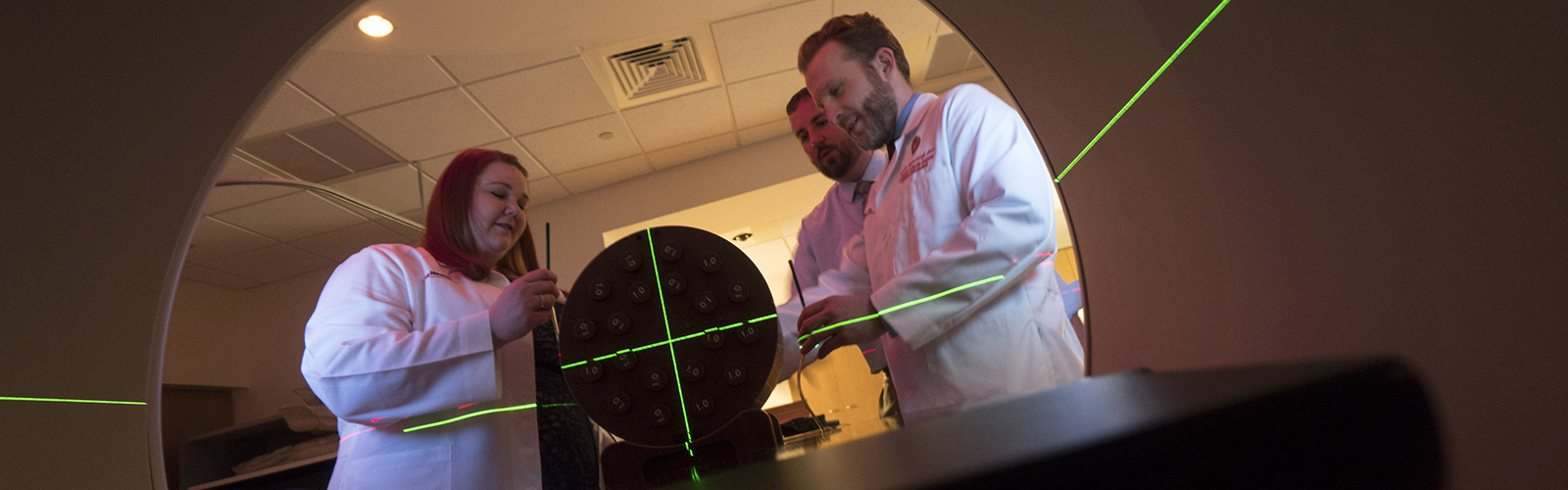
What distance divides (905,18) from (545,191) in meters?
0.47

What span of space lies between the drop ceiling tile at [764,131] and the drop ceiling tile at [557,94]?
0.16 metres

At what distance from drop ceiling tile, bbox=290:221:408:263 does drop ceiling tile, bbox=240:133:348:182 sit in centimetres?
8

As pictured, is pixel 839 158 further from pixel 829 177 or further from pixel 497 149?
pixel 497 149

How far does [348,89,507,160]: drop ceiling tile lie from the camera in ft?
3.14

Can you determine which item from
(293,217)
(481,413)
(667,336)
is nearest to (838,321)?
(667,336)

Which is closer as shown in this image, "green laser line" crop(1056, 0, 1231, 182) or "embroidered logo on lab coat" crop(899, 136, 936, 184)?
"green laser line" crop(1056, 0, 1231, 182)

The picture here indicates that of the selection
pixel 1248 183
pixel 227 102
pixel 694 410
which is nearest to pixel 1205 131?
pixel 1248 183

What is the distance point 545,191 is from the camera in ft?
2.94

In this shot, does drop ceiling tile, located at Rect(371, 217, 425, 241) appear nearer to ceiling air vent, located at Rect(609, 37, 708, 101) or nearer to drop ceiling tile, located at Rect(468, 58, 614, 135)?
drop ceiling tile, located at Rect(468, 58, 614, 135)

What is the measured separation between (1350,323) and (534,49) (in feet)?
2.49

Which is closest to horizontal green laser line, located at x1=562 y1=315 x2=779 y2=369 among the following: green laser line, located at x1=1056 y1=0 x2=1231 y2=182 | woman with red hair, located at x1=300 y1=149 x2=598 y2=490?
woman with red hair, located at x1=300 y1=149 x2=598 y2=490

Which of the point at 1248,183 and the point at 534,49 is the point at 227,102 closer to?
the point at 534,49

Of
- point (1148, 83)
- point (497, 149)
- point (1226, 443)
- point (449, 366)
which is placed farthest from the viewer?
point (497, 149)

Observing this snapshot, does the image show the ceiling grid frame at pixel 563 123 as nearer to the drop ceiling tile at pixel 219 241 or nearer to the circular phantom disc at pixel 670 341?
the drop ceiling tile at pixel 219 241
